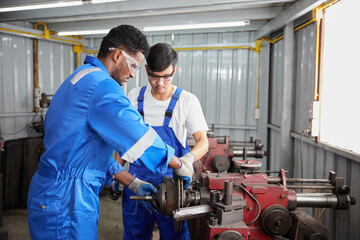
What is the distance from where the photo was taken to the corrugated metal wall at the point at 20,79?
4492 millimetres

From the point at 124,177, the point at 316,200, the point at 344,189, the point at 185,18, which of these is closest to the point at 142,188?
the point at 124,177

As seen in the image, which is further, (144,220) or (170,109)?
(170,109)

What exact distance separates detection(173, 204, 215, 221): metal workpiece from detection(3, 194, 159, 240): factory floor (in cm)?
201

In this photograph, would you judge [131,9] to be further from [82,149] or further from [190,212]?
[190,212]

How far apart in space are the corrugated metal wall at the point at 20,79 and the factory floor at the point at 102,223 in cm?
124

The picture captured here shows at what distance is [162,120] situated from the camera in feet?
6.86

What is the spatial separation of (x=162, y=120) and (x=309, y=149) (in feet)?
5.95

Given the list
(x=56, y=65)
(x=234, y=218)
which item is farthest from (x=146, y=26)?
(x=234, y=218)

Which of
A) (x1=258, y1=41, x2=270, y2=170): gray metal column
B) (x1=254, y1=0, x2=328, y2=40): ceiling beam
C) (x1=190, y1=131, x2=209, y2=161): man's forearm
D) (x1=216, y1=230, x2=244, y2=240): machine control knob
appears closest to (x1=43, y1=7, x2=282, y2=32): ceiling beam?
(x1=254, y1=0, x2=328, y2=40): ceiling beam

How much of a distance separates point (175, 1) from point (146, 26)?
1.06 m

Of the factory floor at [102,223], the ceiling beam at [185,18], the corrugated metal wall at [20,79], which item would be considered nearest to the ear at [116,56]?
the factory floor at [102,223]

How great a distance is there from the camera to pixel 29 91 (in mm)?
4859

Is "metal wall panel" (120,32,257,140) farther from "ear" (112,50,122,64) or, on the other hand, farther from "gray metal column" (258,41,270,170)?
"ear" (112,50,122,64)

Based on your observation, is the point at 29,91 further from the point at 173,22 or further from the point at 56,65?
the point at 173,22
